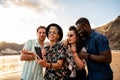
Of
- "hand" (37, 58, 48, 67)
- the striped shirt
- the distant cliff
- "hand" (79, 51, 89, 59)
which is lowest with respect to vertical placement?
the striped shirt

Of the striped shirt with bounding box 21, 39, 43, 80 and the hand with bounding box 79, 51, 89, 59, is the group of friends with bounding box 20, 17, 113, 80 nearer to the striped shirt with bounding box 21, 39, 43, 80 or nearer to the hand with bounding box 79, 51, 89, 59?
the hand with bounding box 79, 51, 89, 59

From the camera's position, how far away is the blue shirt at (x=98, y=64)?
11.4 feet

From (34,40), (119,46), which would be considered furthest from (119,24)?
(34,40)

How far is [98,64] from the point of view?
347 centimetres

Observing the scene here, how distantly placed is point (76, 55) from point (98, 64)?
332 millimetres

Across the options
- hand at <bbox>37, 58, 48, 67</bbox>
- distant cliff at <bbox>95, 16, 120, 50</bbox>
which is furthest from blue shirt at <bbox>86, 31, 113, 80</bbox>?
distant cliff at <bbox>95, 16, 120, 50</bbox>

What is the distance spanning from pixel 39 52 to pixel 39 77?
81 cm

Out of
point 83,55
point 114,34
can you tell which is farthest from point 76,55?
point 114,34

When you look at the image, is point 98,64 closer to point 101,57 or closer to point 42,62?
point 101,57

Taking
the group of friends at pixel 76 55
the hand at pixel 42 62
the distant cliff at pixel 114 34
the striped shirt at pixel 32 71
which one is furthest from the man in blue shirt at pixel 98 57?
the distant cliff at pixel 114 34

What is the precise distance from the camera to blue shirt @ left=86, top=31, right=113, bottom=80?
3.47 metres

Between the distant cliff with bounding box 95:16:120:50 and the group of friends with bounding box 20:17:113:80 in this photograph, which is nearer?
the group of friends with bounding box 20:17:113:80

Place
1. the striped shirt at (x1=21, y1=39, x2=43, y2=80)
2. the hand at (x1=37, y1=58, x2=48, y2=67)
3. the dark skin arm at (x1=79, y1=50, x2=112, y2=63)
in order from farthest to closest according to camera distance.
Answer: the striped shirt at (x1=21, y1=39, x2=43, y2=80)
the dark skin arm at (x1=79, y1=50, x2=112, y2=63)
the hand at (x1=37, y1=58, x2=48, y2=67)

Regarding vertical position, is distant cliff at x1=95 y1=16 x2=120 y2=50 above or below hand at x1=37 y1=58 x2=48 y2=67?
above
